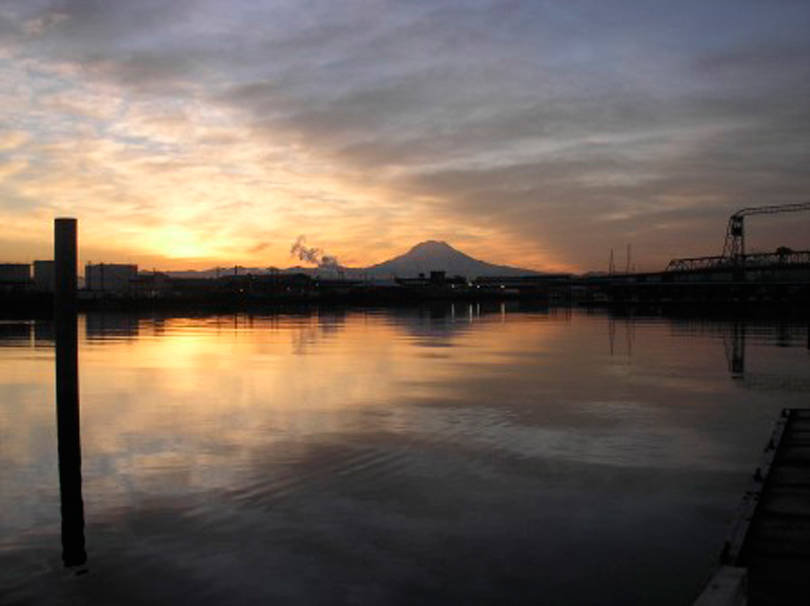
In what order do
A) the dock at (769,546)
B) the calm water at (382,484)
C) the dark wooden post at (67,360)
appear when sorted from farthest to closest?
the dark wooden post at (67,360)
the calm water at (382,484)
the dock at (769,546)

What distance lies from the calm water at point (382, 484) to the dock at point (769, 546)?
0.88 metres

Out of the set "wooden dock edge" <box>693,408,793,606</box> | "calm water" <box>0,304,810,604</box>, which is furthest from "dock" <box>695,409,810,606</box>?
"calm water" <box>0,304,810,604</box>

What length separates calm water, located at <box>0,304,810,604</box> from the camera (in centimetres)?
1016

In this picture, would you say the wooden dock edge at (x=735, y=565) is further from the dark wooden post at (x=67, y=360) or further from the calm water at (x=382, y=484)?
the dark wooden post at (x=67, y=360)

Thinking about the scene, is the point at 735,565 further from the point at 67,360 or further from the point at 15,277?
the point at 15,277

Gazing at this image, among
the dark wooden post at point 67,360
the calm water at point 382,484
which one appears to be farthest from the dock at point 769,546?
the dark wooden post at point 67,360

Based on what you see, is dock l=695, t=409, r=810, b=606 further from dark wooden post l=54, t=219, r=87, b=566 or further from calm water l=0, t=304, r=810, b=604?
dark wooden post l=54, t=219, r=87, b=566

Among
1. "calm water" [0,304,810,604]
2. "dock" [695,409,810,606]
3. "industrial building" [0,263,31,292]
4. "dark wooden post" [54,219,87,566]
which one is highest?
"industrial building" [0,263,31,292]

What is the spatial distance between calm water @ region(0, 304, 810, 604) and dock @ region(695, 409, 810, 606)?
34.5 inches

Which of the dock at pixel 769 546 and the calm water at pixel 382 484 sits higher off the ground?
the dock at pixel 769 546

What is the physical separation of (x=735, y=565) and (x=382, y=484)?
7.25m

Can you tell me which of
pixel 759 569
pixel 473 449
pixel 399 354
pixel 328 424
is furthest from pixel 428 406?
pixel 399 354

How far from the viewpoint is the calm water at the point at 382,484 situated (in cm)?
1016

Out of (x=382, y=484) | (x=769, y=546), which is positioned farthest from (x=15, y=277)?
(x=769, y=546)
